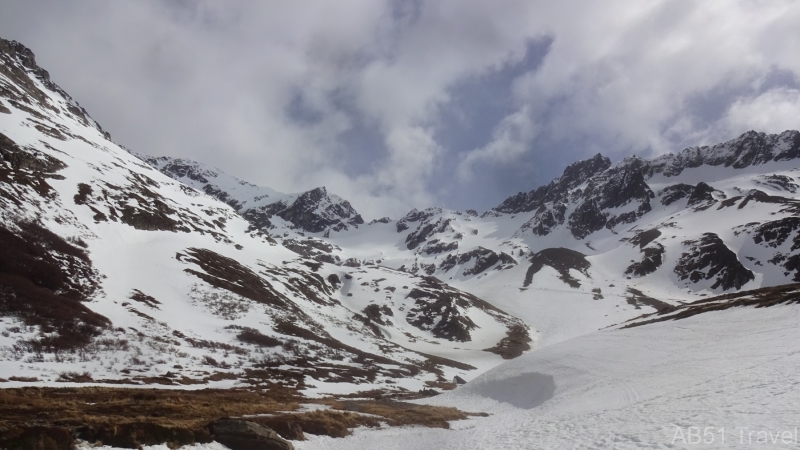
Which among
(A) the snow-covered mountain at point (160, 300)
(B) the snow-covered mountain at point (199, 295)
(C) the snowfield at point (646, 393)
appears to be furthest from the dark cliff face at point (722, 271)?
(C) the snowfield at point (646, 393)

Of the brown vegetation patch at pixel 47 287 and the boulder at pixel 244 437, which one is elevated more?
the brown vegetation patch at pixel 47 287

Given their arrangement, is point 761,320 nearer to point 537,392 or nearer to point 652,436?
point 537,392

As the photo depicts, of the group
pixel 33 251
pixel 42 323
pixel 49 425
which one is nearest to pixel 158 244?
pixel 33 251

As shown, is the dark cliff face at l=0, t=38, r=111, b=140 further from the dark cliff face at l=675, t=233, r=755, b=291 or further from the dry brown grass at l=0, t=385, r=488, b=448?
the dark cliff face at l=675, t=233, r=755, b=291

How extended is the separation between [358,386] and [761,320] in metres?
51.1

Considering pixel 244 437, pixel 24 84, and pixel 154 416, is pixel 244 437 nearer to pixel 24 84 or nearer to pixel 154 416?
pixel 154 416

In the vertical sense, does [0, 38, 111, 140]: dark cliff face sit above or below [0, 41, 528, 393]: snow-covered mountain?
above

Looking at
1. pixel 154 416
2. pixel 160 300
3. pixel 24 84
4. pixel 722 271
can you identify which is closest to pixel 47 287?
pixel 160 300

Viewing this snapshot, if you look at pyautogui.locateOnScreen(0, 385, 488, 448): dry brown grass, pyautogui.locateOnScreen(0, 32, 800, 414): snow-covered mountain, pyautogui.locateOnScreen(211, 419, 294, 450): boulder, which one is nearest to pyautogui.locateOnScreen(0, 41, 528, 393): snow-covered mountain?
pyautogui.locateOnScreen(0, 32, 800, 414): snow-covered mountain

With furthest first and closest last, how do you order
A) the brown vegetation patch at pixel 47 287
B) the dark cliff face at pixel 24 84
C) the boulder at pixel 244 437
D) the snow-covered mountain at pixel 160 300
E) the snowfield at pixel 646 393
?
1. the dark cliff face at pixel 24 84
2. the snow-covered mountain at pixel 160 300
3. the brown vegetation patch at pixel 47 287
4. the boulder at pixel 244 437
5. the snowfield at pixel 646 393

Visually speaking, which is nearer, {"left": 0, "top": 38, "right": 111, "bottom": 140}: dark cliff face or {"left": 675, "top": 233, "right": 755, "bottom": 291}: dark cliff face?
{"left": 0, "top": 38, "right": 111, "bottom": 140}: dark cliff face

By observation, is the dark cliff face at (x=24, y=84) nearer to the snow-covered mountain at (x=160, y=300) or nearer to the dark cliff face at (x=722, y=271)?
the snow-covered mountain at (x=160, y=300)

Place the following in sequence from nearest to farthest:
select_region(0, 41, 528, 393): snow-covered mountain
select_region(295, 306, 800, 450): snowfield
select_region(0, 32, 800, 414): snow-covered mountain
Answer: select_region(295, 306, 800, 450): snowfield < select_region(0, 41, 528, 393): snow-covered mountain < select_region(0, 32, 800, 414): snow-covered mountain

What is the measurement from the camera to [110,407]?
26328mm
